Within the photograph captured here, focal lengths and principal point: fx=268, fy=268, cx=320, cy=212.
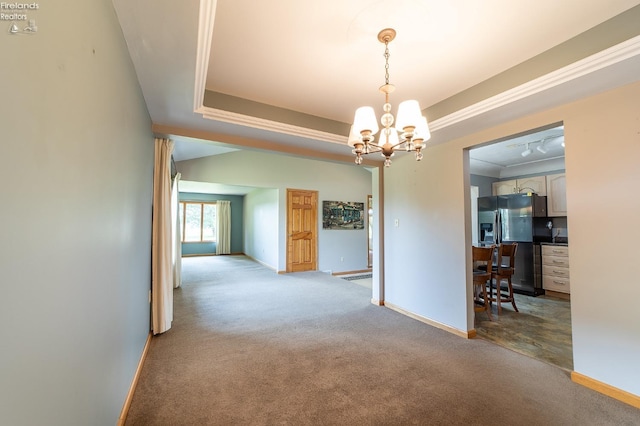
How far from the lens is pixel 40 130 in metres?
0.73

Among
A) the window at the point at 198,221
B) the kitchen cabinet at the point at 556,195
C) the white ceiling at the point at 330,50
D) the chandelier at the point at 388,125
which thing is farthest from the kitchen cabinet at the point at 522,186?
the window at the point at 198,221

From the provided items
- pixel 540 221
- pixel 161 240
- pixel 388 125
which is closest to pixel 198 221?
pixel 161 240

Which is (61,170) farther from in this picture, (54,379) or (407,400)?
(407,400)

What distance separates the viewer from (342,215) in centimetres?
766

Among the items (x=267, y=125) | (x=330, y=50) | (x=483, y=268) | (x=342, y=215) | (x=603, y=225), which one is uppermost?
(x=330, y=50)

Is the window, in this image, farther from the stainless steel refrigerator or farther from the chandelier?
the chandelier

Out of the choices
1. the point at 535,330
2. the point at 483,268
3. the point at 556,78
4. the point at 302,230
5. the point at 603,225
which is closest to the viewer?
the point at 556,78

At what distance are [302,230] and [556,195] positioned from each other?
216 inches

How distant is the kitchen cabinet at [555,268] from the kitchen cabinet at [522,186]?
4.18 feet

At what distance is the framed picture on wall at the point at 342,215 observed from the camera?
7442 mm

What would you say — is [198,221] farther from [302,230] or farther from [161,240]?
[161,240]

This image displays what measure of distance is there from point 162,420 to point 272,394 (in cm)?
71

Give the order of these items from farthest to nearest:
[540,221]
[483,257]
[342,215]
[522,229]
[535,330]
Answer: [342,215] < [540,221] < [522,229] < [483,257] < [535,330]

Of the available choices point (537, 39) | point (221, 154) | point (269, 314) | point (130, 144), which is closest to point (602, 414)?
point (537, 39)
